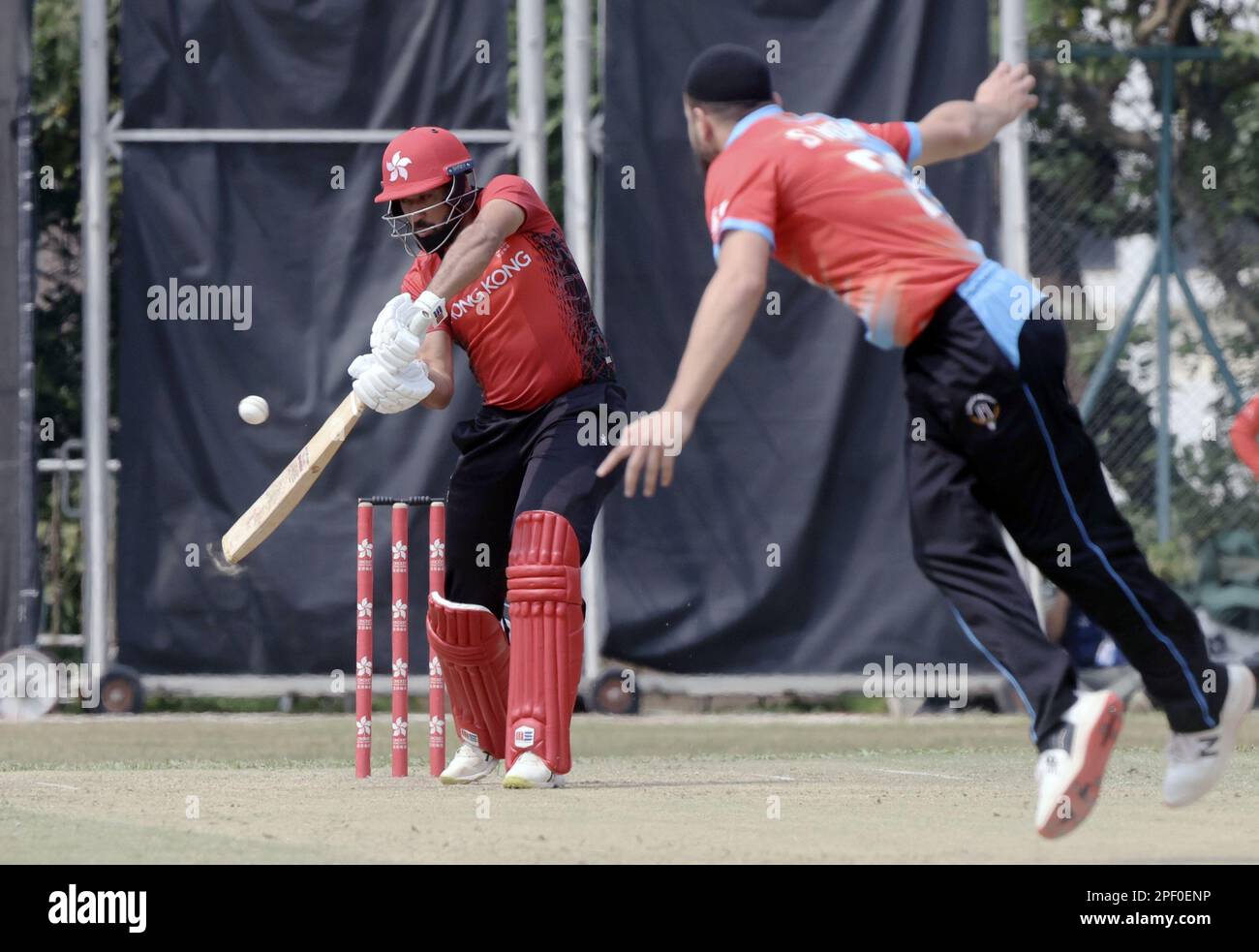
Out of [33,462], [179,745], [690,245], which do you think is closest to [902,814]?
[179,745]

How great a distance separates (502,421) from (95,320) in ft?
18.4

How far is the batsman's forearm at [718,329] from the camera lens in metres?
4.60

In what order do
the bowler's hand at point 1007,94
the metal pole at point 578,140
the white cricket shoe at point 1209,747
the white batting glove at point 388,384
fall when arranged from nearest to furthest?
the white cricket shoe at point 1209,747 → the bowler's hand at point 1007,94 → the white batting glove at point 388,384 → the metal pole at point 578,140

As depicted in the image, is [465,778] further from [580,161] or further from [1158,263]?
[1158,263]

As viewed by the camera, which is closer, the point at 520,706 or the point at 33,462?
the point at 520,706

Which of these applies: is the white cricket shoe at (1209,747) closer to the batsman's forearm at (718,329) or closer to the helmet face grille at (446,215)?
the batsman's forearm at (718,329)

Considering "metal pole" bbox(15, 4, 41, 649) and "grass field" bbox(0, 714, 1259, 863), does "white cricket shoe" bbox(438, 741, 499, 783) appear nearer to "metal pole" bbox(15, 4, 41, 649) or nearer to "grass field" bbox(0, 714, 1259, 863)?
"grass field" bbox(0, 714, 1259, 863)

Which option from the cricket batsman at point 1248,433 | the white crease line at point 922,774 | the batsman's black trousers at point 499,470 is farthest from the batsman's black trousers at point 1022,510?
the white crease line at point 922,774

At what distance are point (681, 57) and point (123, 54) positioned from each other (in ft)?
9.89

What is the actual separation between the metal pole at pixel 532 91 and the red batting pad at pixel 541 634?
5.45 metres

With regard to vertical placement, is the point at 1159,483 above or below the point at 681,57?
below

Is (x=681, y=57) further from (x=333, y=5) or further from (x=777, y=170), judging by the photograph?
(x=777, y=170)

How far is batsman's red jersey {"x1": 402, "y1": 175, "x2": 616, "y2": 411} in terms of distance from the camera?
258 inches

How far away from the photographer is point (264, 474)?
11375mm
